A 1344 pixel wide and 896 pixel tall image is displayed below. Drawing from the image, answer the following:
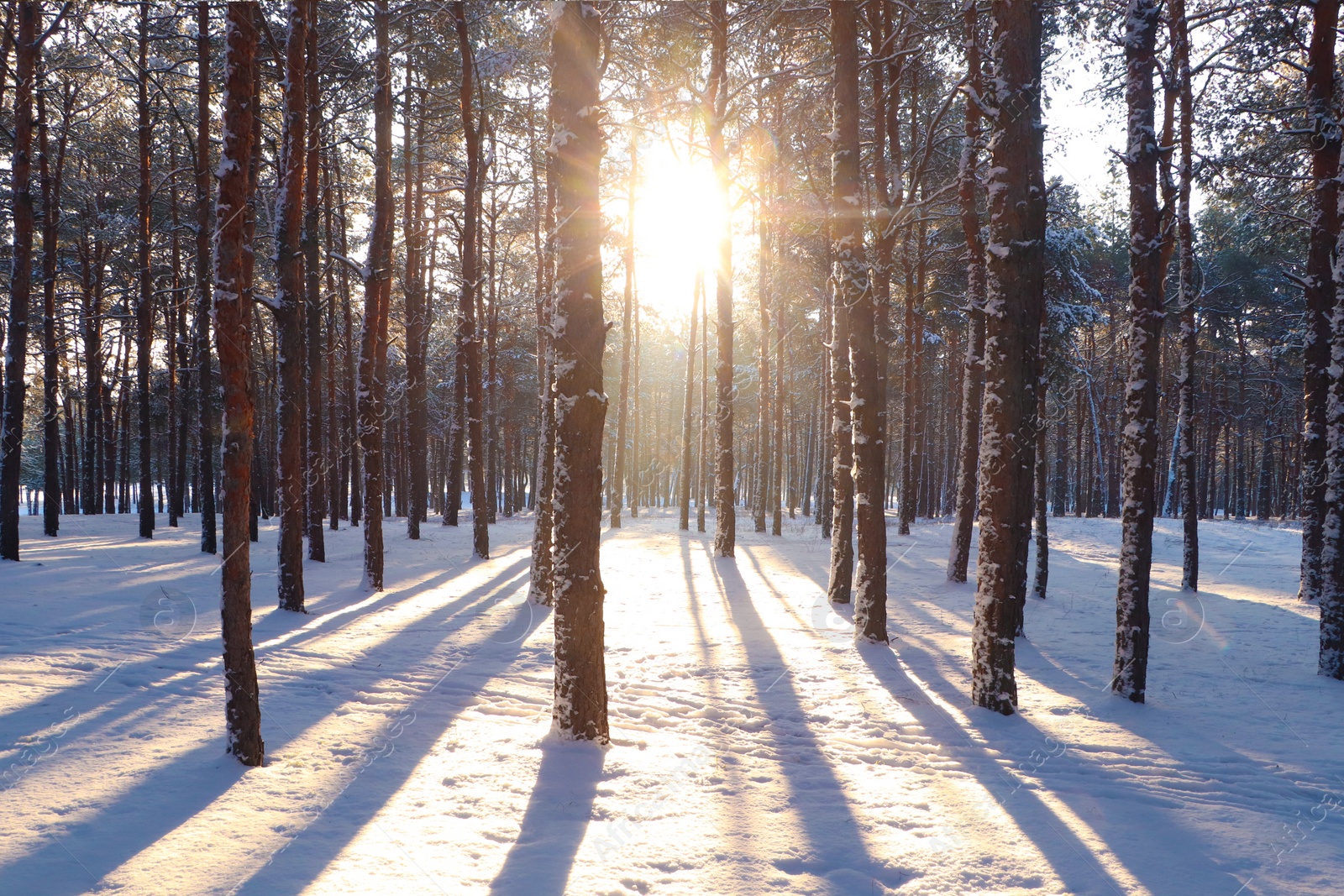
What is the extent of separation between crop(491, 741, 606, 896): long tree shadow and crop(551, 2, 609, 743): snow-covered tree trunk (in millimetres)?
267

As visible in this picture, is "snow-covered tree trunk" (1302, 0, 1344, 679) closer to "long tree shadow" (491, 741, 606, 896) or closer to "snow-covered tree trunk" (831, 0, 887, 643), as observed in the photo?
"snow-covered tree trunk" (831, 0, 887, 643)

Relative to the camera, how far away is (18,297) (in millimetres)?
12828

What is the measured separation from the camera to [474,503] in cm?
1559

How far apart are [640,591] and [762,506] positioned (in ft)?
40.3

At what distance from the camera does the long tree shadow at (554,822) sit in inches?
140

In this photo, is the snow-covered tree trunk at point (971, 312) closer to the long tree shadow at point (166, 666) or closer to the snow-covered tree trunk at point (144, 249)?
the long tree shadow at point (166, 666)

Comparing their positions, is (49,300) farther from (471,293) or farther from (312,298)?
(471,293)

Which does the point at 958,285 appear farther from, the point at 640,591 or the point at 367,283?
the point at 367,283

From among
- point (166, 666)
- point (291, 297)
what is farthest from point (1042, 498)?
point (166, 666)

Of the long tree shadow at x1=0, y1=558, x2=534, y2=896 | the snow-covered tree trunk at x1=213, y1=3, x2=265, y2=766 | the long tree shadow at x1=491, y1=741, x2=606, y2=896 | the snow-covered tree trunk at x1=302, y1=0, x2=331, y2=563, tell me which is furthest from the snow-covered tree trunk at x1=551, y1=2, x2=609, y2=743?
the snow-covered tree trunk at x1=302, y1=0, x2=331, y2=563

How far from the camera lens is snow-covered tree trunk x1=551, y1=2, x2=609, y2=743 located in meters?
5.29

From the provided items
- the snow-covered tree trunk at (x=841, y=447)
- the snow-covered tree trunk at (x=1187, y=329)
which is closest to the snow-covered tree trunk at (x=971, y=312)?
the snow-covered tree trunk at (x=841, y=447)

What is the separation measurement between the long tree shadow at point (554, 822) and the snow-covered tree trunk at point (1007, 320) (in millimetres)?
3794

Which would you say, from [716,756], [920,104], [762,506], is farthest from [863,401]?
[762,506]
